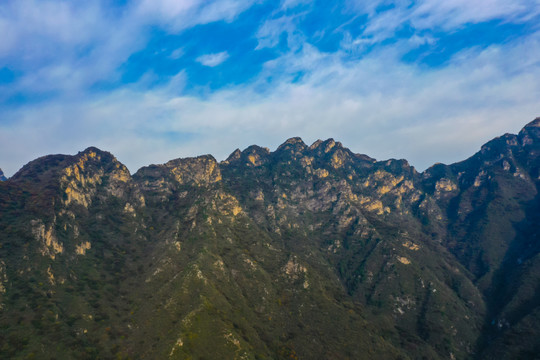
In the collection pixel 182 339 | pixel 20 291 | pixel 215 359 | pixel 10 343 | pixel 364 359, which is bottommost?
pixel 364 359

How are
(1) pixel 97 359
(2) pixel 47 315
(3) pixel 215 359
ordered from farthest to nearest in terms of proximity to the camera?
(2) pixel 47 315, (1) pixel 97 359, (3) pixel 215 359

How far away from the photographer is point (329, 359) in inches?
7707

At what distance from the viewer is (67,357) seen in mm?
167000

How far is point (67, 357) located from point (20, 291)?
2688 inches

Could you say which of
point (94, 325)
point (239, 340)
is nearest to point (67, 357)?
point (94, 325)

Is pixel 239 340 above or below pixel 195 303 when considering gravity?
below

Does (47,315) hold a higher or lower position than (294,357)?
higher

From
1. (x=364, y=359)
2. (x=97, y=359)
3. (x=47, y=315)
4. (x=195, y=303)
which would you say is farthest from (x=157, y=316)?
(x=364, y=359)

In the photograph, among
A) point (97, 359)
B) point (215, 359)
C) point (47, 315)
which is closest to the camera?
point (215, 359)

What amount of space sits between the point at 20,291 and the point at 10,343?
154 ft

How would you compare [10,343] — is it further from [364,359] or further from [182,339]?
[364,359]

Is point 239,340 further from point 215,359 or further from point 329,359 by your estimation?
point 329,359

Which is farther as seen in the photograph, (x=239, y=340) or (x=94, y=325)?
(x=94, y=325)

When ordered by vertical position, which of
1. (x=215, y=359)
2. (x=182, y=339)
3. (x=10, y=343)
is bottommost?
(x=215, y=359)
